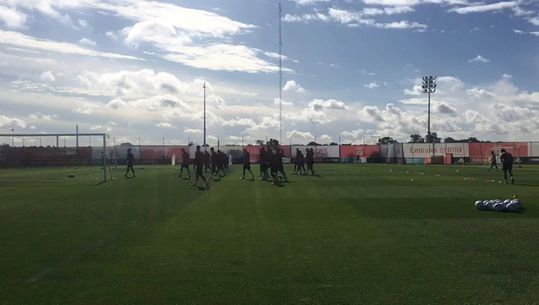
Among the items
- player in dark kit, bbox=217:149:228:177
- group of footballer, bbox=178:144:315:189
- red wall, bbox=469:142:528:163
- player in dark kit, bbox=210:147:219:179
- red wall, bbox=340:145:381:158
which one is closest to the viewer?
group of footballer, bbox=178:144:315:189

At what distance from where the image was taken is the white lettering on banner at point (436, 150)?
73.5 meters

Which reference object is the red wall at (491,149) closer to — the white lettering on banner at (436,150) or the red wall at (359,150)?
the white lettering on banner at (436,150)

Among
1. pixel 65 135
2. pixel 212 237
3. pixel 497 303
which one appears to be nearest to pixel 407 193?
pixel 212 237

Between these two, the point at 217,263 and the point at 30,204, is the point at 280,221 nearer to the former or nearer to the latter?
the point at 217,263

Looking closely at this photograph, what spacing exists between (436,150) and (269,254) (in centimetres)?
6827

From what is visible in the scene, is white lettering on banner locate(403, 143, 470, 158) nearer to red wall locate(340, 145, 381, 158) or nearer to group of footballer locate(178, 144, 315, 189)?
red wall locate(340, 145, 381, 158)

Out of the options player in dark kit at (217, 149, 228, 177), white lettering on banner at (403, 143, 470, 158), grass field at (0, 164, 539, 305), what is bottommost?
grass field at (0, 164, 539, 305)

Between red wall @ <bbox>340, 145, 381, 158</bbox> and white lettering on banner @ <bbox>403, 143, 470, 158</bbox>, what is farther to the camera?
red wall @ <bbox>340, 145, 381, 158</bbox>

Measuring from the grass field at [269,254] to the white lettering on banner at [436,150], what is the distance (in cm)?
5724

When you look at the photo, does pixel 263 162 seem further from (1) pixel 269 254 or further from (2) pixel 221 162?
(1) pixel 269 254

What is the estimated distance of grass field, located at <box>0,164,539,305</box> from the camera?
735 centimetres

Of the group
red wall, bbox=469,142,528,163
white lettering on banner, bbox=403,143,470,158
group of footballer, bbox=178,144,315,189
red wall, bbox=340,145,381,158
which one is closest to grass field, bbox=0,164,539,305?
group of footballer, bbox=178,144,315,189

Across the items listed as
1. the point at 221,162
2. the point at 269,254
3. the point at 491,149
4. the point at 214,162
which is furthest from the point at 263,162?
the point at 491,149

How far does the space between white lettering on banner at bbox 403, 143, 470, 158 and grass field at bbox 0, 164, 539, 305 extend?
2253 inches
